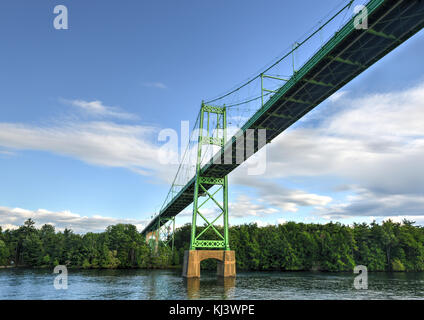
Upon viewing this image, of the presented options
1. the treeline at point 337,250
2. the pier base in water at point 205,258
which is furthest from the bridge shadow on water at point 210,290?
the treeline at point 337,250

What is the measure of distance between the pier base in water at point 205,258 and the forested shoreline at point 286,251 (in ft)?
95.6

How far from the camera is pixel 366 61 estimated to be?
22.4 meters

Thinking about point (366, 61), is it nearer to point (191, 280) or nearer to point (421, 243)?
point (191, 280)

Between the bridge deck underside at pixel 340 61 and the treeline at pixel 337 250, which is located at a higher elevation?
the bridge deck underside at pixel 340 61

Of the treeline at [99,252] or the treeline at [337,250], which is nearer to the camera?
the treeline at [337,250]

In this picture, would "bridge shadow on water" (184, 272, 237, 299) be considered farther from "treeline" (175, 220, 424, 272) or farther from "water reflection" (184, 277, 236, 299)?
"treeline" (175, 220, 424, 272)

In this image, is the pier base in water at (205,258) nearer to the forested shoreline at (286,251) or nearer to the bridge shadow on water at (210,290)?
the bridge shadow on water at (210,290)

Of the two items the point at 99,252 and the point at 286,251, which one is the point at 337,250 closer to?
the point at 286,251

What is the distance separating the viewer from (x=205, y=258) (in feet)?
138

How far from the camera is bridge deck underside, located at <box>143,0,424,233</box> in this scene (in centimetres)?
1823

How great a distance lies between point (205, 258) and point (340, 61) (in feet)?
101

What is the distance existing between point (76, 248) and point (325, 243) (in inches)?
2361

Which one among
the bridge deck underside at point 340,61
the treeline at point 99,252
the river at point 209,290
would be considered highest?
the bridge deck underside at point 340,61

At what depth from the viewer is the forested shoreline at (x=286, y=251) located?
6962 centimetres
